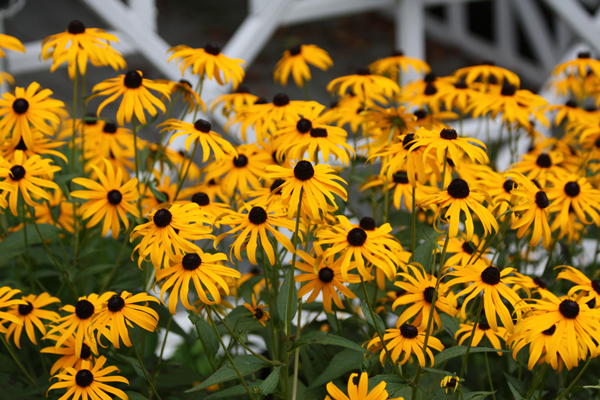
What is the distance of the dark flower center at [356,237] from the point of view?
0.98m

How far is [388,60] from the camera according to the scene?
1.94m

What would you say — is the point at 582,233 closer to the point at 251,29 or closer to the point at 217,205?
the point at 217,205

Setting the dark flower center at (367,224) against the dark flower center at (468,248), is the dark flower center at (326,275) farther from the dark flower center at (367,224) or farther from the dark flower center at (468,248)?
the dark flower center at (468,248)

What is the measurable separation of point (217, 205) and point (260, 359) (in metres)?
0.34

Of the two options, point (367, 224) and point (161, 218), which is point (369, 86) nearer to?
point (367, 224)

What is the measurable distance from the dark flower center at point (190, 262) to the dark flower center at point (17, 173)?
0.45m

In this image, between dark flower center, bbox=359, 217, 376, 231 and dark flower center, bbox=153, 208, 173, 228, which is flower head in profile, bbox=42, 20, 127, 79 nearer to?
dark flower center, bbox=153, 208, 173, 228

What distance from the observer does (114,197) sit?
1233mm

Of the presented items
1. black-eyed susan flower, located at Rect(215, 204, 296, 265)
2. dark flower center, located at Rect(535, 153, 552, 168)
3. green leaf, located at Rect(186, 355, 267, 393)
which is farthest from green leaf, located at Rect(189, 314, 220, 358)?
dark flower center, located at Rect(535, 153, 552, 168)

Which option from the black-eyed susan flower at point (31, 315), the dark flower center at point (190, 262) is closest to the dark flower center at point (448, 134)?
the dark flower center at point (190, 262)

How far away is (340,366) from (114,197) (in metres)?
0.60

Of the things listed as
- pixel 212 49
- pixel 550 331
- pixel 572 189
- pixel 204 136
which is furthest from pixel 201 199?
pixel 572 189

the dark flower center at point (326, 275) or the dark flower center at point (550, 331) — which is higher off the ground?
the dark flower center at point (326, 275)

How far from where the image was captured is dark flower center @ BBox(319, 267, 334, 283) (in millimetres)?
1070
